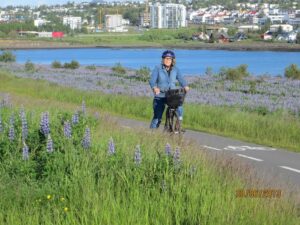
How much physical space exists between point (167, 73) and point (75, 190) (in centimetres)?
764

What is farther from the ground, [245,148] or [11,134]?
[11,134]

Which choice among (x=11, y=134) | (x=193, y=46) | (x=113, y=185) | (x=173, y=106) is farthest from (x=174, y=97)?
(x=193, y=46)

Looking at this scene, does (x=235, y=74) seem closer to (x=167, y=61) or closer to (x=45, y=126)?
(x=167, y=61)

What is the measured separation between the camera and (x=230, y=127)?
20984 millimetres

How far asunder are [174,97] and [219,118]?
6.39 m

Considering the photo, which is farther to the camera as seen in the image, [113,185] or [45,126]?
[45,126]

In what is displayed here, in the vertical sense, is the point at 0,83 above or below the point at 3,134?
below

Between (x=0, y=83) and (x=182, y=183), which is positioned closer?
(x=182, y=183)

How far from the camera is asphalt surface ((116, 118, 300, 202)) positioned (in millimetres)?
12312

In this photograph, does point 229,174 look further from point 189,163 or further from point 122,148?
point 122,148

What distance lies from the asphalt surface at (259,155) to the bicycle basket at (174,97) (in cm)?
72

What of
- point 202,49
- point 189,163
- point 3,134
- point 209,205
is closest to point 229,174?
point 189,163

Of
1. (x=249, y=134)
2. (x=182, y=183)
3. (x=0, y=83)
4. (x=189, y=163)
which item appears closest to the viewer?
(x=182, y=183)

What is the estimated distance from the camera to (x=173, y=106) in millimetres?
15711
